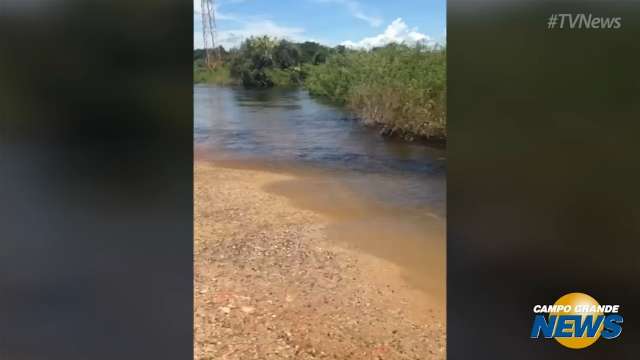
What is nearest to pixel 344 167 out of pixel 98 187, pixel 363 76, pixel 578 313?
pixel 363 76

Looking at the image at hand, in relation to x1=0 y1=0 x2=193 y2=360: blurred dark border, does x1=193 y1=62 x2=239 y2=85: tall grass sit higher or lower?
higher

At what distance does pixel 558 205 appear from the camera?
2197 mm

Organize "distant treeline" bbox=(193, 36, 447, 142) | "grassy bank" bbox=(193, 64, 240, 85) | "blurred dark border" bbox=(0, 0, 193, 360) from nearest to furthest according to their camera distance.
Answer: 1. "blurred dark border" bbox=(0, 0, 193, 360)
2. "grassy bank" bbox=(193, 64, 240, 85)
3. "distant treeline" bbox=(193, 36, 447, 142)

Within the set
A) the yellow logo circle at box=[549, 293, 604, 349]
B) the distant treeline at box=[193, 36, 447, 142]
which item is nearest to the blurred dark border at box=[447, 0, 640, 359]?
the yellow logo circle at box=[549, 293, 604, 349]

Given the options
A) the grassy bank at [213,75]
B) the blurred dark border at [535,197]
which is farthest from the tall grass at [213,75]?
the blurred dark border at [535,197]

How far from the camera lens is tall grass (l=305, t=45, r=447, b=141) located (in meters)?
2.50

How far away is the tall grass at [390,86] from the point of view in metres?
2.50

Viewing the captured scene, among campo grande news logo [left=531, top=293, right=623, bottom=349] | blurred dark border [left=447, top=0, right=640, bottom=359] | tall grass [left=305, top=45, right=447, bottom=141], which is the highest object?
tall grass [left=305, top=45, right=447, bottom=141]

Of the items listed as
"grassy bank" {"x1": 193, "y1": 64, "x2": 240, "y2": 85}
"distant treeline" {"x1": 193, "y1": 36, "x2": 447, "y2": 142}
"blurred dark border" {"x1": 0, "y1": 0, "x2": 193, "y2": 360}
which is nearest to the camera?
"blurred dark border" {"x1": 0, "y1": 0, "x2": 193, "y2": 360}

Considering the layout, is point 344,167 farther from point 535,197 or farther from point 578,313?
point 578,313

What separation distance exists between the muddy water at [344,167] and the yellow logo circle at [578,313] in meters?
0.53

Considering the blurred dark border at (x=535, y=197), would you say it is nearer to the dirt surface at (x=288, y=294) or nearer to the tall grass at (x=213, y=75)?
→ the dirt surface at (x=288, y=294)

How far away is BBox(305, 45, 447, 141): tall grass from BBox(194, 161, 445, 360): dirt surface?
0.63 meters

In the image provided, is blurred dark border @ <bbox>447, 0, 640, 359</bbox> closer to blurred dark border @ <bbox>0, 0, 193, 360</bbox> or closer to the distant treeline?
the distant treeline
